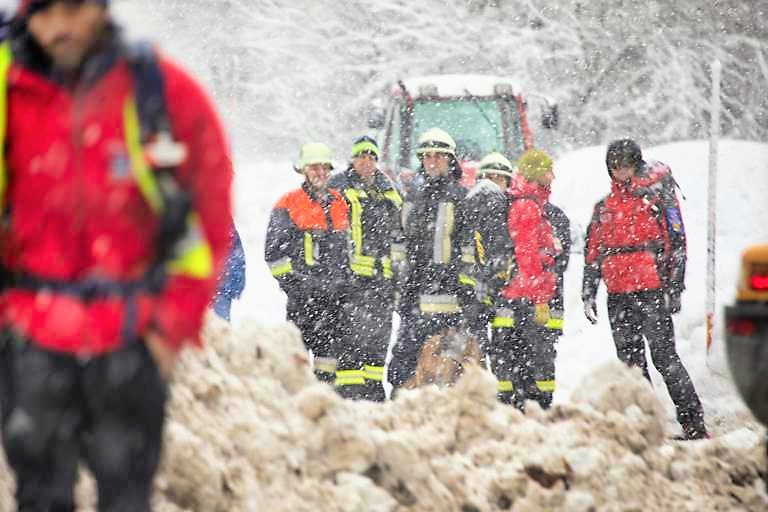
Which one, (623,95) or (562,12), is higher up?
(562,12)

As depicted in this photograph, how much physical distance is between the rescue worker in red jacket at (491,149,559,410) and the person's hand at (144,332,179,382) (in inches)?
244

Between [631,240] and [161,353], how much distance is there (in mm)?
6050

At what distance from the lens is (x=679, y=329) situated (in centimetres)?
1307

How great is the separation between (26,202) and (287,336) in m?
3.24

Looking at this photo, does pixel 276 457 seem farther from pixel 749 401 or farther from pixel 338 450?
pixel 749 401

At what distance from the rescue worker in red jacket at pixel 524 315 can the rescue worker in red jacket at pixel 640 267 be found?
0.54 meters

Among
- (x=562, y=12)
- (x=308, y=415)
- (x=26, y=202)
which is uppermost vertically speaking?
(x=562, y=12)

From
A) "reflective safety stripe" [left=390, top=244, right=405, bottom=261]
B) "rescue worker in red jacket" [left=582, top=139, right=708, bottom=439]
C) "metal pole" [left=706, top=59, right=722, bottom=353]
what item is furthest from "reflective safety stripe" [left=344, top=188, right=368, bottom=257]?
"metal pole" [left=706, top=59, right=722, bottom=353]

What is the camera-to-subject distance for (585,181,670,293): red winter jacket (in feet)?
28.6

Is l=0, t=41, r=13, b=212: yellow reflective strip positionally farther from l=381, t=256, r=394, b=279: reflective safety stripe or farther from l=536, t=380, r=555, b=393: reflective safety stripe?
l=536, t=380, r=555, b=393: reflective safety stripe

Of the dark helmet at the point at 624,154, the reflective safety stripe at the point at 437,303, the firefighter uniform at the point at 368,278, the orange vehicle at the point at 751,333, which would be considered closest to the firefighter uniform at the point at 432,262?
the reflective safety stripe at the point at 437,303

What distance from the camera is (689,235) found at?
1755 centimetres

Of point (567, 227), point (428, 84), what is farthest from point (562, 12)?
point (567, 227)

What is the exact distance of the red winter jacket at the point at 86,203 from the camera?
310 centimetres
